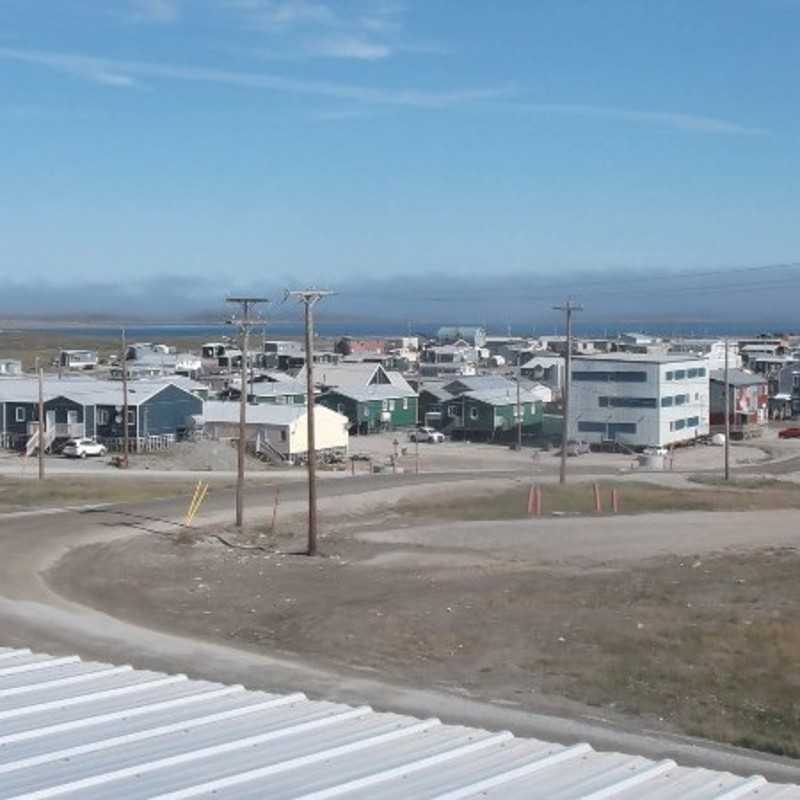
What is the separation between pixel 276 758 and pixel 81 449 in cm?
5661

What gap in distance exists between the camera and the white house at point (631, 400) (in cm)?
8125

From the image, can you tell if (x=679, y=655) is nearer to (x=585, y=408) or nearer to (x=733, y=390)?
(x=585, y=408)

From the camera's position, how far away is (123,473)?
55344 mm

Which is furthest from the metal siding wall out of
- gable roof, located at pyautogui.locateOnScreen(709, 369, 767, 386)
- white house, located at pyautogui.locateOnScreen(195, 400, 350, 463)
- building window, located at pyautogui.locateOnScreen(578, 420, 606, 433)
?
gable roof, located at pyautogui.locateOnScreen(709, 369, 767, 386)

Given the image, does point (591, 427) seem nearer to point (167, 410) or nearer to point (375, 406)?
point (375, 406)

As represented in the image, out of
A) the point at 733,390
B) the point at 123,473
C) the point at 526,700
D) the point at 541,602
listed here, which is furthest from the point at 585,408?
the point at 526,700

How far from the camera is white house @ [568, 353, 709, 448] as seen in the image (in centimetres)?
8125

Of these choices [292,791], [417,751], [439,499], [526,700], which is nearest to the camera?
[292,791]

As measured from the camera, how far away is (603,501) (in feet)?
159

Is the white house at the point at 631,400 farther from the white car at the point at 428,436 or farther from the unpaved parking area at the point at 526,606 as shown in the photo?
A: the unpaved parking area at the point at 526,606

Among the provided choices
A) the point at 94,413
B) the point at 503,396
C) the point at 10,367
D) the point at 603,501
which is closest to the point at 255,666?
the point at 603,501

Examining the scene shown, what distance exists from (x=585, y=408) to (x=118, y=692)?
2844 inches

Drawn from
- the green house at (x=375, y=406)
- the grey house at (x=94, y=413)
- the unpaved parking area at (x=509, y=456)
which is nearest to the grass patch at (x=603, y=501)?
the unpaved parking area at (x=509, y=456)

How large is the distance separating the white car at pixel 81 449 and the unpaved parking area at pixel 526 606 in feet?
86.3
